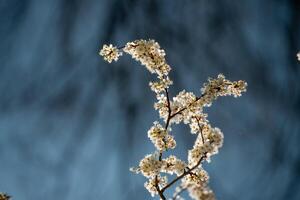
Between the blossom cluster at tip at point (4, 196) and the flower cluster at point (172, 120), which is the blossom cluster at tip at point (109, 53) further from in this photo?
the blossom cluster at tip at point (4, 196)

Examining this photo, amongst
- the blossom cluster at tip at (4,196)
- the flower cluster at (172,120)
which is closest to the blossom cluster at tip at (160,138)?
the flower cluster at (172,120)

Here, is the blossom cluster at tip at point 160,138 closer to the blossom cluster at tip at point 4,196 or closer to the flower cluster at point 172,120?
the flower cluster at point 172,120

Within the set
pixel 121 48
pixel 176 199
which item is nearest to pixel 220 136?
pixel 176 199

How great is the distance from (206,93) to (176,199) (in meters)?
3.80

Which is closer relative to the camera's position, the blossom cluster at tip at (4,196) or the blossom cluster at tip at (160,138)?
the blossom cluster at tip at (4,196)

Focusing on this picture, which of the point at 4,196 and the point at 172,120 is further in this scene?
the point at 172,120

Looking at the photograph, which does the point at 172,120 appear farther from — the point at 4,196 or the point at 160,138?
the point at 4,196

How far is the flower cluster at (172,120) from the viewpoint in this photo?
1085 cm

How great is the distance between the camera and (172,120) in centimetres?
1199

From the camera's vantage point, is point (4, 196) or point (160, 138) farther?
point (160, 138)

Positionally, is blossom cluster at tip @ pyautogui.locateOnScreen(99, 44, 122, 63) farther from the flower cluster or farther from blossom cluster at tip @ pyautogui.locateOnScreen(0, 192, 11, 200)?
blossom cluster at tip @ pyautogui.locateOnScreen(0, 192, 11, 200)

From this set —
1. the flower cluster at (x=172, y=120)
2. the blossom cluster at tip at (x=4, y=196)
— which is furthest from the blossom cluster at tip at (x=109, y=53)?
the blossom cluster at tip at (x=4, y=196)

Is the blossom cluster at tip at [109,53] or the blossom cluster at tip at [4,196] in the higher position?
the blossom cluster at tip at [109,53]

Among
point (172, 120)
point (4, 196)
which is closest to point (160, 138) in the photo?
point (172, 120)
